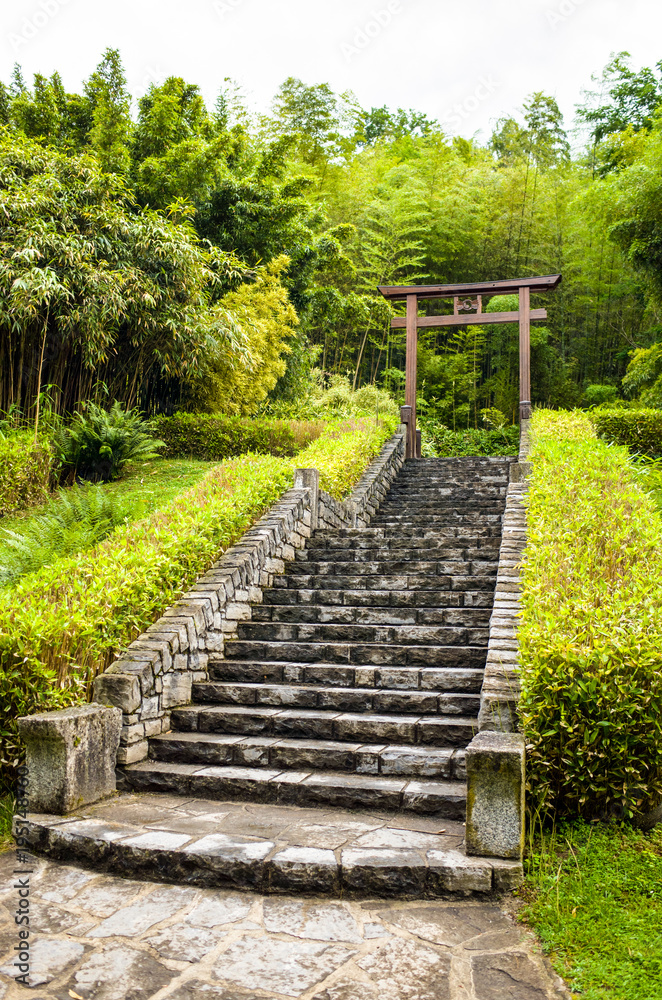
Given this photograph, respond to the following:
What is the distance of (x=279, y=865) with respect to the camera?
9.48 ft

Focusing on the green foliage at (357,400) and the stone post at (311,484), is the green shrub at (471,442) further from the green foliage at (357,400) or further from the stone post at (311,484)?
the stone post at (311,484)

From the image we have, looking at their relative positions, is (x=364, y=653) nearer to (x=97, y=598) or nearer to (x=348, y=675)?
(x=348, y=675)

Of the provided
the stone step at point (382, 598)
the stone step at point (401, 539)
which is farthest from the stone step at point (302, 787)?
the stone step at point (401, 539)

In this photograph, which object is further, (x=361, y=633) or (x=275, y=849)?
(x=361, y=633)

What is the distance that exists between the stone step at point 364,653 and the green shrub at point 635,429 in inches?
332

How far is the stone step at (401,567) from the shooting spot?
19.6 ft

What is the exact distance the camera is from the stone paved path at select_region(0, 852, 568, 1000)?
227 cm

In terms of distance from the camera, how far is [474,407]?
20297 millimetres

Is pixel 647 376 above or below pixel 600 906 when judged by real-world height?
above

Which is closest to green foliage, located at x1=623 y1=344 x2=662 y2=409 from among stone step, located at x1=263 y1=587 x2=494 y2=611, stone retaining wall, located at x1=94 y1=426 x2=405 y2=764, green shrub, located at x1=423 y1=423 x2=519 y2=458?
green shrub, located at x1=423 y1=423 x2=519 y2=458

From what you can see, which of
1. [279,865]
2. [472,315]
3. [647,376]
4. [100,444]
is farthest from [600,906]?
[647,376]

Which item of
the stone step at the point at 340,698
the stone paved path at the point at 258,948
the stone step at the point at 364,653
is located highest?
the stone step at the point at 364,653

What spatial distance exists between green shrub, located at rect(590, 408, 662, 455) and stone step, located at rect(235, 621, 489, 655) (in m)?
8.24

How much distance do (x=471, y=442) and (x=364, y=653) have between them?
1233 cm
